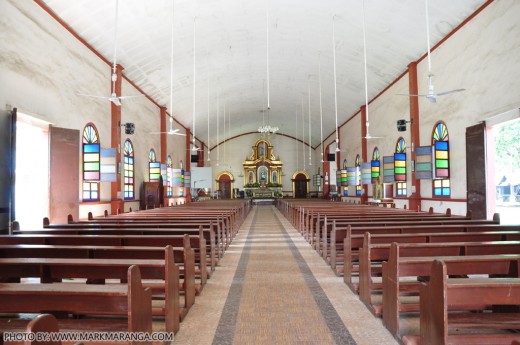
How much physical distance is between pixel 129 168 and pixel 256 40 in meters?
6.33

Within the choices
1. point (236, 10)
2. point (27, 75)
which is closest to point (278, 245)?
point (27, 75)

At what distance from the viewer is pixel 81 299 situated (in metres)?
2.21

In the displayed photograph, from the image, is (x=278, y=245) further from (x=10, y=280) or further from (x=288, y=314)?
(x=10, y=280)

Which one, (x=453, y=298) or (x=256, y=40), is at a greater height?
(x=256, y=40)

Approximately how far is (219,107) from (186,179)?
14.4 feet

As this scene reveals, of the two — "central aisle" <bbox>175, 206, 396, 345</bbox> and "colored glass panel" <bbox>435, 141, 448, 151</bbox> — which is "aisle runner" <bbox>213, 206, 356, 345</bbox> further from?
"colored glass panel" <bbox>435, 141, 448, 151</bbox>

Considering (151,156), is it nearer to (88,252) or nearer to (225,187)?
(88,252)

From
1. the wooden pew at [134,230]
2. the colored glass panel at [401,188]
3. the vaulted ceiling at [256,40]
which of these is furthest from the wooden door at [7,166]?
the colored glass panel at [401,188]

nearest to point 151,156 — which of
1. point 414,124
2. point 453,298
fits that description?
point 414,124

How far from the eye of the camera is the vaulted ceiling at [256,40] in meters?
9.85

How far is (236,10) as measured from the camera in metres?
11.1

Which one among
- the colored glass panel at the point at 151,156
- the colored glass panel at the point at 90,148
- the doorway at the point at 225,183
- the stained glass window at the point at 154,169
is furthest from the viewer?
the doorway at the point at 225,183

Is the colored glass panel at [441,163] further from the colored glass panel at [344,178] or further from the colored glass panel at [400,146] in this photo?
the colored glass panel at [344,178]

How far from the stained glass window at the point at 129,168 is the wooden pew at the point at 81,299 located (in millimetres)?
11988
